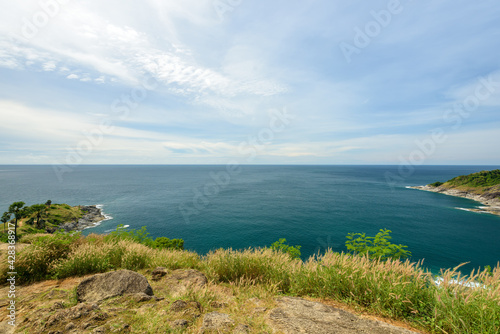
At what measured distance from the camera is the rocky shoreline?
4886cm

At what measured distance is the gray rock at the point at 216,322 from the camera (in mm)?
3861

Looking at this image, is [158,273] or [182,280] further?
[158,273]

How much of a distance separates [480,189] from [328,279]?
422ft

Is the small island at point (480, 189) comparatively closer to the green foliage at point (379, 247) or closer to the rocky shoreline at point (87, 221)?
the green foliage at point (379, 247)

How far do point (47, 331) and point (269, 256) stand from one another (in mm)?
6051

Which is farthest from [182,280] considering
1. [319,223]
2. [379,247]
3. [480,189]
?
[480,189]

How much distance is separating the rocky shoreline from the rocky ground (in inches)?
2296

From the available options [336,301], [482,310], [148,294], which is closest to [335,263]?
[336,301]

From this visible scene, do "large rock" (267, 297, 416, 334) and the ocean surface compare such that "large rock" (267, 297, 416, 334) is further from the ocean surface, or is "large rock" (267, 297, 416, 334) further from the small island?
the small island

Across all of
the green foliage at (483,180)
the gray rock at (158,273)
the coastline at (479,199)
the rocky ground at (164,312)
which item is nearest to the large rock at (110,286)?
the rocky ground at (164,312)

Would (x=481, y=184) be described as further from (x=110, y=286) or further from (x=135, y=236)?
(x=110, y=286)

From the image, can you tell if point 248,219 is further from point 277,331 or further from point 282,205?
point 277,331

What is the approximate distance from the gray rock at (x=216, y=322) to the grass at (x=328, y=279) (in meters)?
0.49

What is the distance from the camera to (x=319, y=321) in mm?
4125
